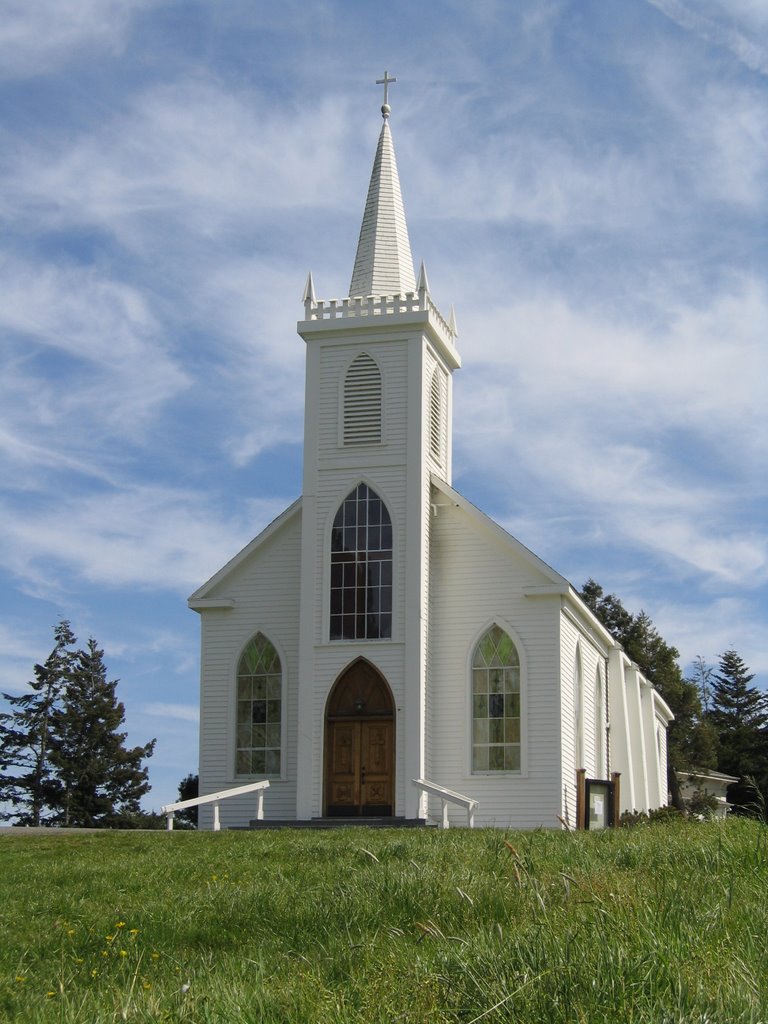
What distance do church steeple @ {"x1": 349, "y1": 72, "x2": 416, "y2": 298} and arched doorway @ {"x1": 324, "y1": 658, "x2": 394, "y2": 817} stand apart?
8.51 meters

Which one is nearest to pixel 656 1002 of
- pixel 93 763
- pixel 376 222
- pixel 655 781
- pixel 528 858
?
pixel 528 858

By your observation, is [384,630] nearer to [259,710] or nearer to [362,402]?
[259,710]

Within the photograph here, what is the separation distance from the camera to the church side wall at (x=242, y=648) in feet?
97.7

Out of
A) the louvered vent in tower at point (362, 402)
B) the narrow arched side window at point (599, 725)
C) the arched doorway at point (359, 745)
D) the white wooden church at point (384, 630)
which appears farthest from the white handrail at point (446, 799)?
the louvered vent in tower at point (362, 402)

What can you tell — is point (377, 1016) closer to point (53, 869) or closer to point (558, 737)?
point (53, 869)

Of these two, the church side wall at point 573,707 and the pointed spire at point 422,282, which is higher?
the pointed spire at point 422,282

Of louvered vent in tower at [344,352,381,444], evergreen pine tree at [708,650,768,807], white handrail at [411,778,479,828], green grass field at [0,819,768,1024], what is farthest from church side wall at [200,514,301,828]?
evergreen pine tree at [708,650,768,807]

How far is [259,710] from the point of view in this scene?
30.4 m

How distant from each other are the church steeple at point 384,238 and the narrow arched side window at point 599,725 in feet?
35.0

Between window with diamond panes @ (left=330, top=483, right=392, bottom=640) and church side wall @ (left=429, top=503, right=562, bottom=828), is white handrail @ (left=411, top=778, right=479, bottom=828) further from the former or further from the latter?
window with diamond panes @ (left=330, top=483, right=392, bottom=640)

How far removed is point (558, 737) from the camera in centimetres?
2822

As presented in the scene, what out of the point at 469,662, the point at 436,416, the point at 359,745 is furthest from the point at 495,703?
the point at 436,416

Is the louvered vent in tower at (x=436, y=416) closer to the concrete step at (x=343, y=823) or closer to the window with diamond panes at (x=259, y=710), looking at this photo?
the window with diamond panes at (x=259, y=710)

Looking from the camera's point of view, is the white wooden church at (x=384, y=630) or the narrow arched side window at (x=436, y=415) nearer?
the white wooden church at (x=384, y=630)
